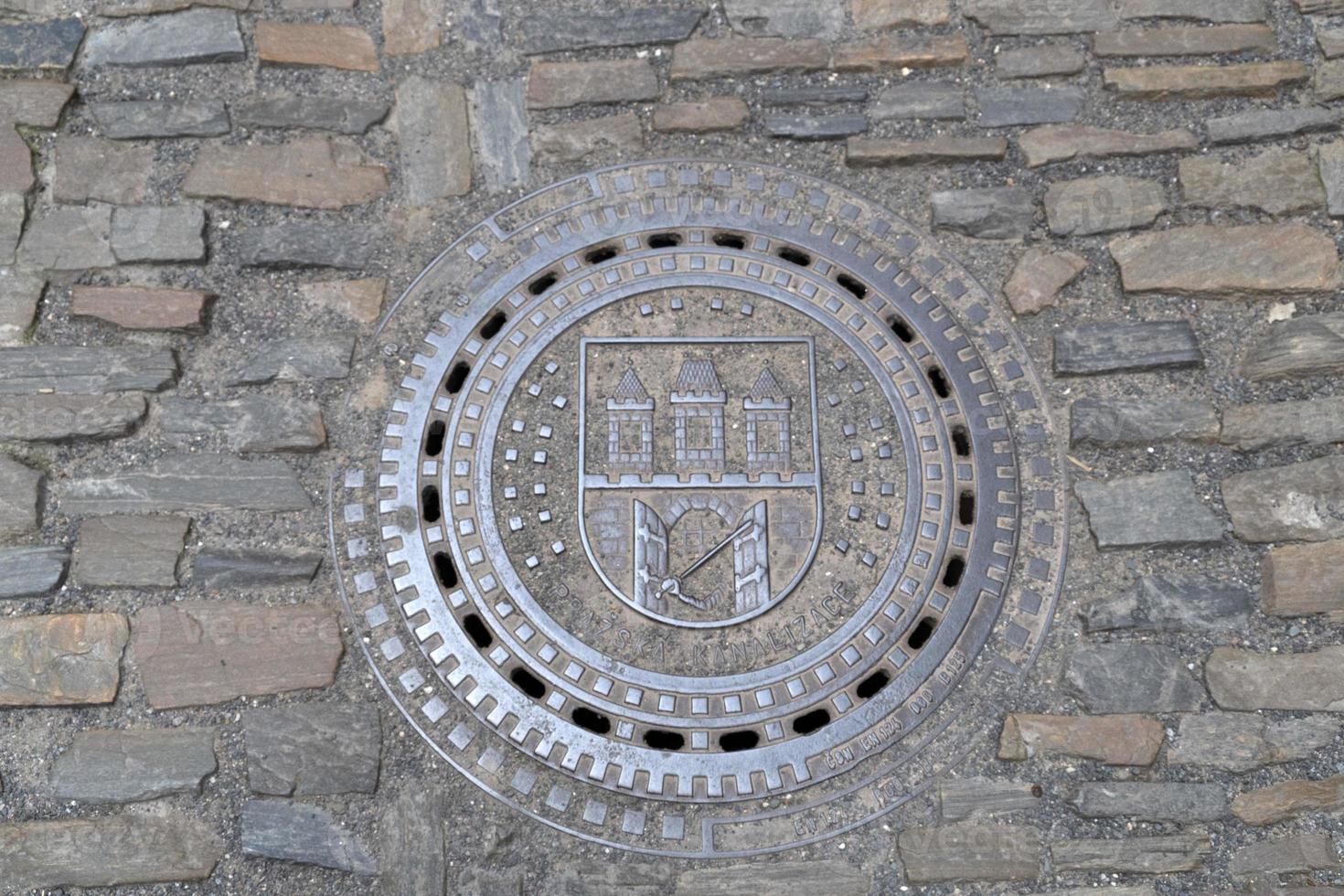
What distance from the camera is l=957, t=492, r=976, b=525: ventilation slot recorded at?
279 centimetres

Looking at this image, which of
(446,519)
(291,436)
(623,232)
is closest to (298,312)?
(291,436)

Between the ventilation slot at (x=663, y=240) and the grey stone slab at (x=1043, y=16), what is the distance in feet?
3.98

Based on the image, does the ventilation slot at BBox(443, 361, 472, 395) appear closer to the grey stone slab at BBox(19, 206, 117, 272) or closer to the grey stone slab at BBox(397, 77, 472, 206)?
the grey stone slab at BBox(397, 77, 472, 206)

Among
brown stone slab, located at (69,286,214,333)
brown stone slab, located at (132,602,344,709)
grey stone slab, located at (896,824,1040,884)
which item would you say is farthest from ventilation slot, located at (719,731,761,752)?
brown stone slab, located at (69,286,214,333)

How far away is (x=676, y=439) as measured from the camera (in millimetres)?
2859

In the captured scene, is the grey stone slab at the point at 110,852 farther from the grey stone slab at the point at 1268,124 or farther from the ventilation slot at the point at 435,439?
the grey stone slab at the point at 1268,124

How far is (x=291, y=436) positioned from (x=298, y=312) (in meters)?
0.39

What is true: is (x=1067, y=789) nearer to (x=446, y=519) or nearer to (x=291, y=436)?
(x=446, y=519)

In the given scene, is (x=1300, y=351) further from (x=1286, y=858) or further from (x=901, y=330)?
(x=1286, y=858)

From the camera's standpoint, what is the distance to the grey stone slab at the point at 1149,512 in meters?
2.75

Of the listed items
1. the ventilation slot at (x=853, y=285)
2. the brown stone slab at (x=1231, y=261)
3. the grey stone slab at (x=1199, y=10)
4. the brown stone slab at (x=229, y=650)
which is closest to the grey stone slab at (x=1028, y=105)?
the grey stone slab at (x=1199, y=10)

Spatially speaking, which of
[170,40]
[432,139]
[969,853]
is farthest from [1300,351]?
[170,40]

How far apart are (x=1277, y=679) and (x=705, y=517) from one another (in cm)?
152

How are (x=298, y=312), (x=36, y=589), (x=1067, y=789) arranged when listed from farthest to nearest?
(x=298, y=312) < (x=36, y=589) < (x=1067, y=789)
